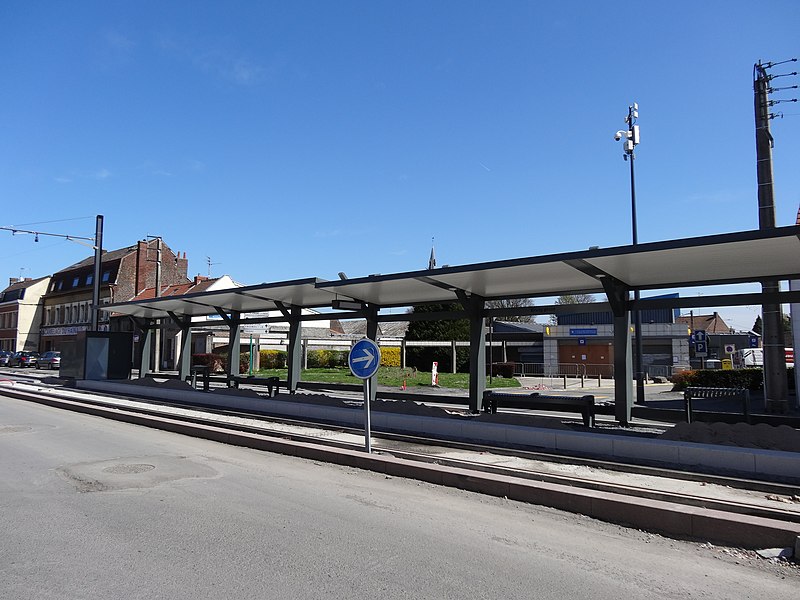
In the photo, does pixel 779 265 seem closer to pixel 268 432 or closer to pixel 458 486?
pixel 458 486

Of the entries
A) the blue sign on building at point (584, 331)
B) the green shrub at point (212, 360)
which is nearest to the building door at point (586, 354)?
the blue sign on building at point (584, 331)

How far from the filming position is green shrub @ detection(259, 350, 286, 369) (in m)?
49.3

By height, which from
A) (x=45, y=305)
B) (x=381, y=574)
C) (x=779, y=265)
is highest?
(x=45, y=305)

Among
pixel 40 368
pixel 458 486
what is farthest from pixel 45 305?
pixel 458 486

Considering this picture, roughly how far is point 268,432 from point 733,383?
2198 centimetres

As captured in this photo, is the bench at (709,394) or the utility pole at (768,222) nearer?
the bench at (709,394)

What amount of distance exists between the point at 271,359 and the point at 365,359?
41.1 meters

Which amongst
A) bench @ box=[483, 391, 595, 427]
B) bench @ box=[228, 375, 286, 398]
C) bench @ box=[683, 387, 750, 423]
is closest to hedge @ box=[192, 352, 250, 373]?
bench @ box=[228, 375, 286, 398]

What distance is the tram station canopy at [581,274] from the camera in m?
9.45

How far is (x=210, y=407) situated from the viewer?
16656mm

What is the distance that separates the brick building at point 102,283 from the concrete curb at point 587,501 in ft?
160

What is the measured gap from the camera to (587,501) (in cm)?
662

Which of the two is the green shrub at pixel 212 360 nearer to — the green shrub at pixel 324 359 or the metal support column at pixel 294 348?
the green shrub at pixel 324 359

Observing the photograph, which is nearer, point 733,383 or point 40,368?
point 733,383
